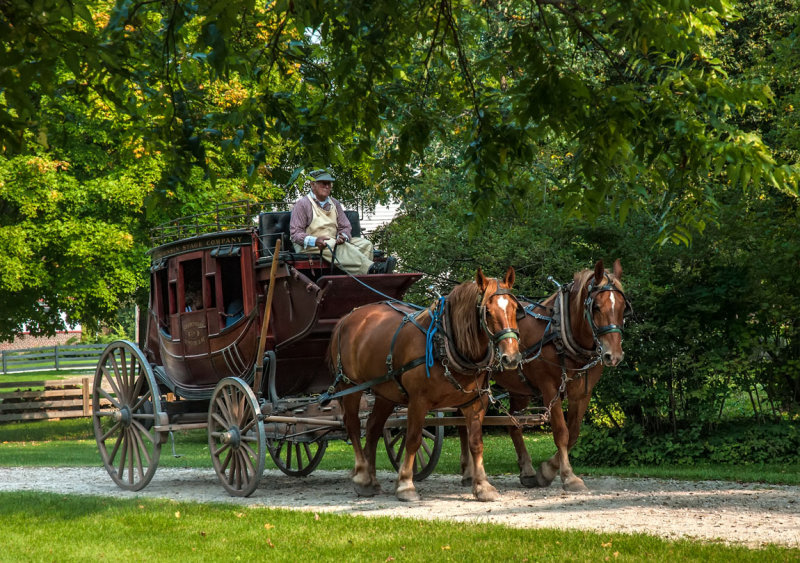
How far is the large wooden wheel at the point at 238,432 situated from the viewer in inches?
417

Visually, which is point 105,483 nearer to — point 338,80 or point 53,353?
point 338,80

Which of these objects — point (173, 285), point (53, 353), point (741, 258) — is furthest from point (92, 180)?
point (53, 353)

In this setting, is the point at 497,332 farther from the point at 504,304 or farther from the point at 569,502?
the point at 569,502

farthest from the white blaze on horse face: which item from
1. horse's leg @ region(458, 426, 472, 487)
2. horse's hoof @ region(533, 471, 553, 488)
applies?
horse's leg @ region(458, 426, 472, 487)

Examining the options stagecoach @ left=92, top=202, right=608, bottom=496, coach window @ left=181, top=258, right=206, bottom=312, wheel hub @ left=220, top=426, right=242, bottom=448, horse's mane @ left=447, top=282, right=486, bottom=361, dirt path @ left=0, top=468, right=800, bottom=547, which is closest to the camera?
dirt path @ left=0, top=468, right=800, bottom=547

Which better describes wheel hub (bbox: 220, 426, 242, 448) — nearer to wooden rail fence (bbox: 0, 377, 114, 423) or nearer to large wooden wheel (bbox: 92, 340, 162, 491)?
large wooden wheel (bbox: 92, 340, 162, 491)

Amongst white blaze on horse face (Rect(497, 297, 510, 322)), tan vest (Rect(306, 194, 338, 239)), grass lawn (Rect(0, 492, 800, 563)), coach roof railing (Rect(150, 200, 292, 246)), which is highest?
coach roof railing (Rect(150, 200, 292, 246))

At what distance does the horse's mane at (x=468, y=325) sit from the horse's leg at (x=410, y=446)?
A: 0.80 m

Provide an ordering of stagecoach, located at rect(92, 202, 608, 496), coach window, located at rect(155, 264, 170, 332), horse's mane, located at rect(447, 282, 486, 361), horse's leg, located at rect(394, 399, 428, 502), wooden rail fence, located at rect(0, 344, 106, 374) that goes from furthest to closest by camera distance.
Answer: wooden rail fence, located at rect(0, 344, 106, 374) < coach window, located at rect(155, 264, 170, 332) < stagecoach, located at rect(92, 202, 608, 496) < horse's leg, located at rect(394, 399, 428, 502) < horse's mane, located at rect(447, 282, 486, 361)

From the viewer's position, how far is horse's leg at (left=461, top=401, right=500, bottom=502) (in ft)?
32.4

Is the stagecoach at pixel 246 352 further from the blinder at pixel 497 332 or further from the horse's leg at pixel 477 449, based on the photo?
the blinder at pixel 497 332

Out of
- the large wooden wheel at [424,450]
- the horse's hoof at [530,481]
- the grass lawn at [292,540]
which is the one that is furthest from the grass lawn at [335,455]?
the grass lawn at [292,540]

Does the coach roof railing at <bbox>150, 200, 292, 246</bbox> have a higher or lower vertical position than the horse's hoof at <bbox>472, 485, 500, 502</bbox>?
higher

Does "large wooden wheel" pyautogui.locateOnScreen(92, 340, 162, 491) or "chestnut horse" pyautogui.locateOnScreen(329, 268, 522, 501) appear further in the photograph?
"large wooden wheel" pyautogui.locateOnScreen(92, 340, 162, 491)
